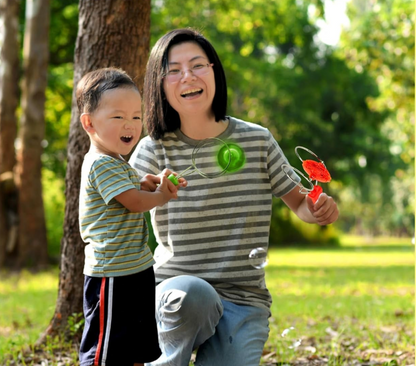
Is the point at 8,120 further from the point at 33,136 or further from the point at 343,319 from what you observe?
the point at 343,319

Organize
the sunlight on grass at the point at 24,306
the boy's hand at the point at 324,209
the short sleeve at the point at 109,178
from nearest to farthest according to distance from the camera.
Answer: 1. the short sleeve at the point at 109,178
2. the boy's hand at the point at 324,209
3. the sunlight on grass at the point at 24,306

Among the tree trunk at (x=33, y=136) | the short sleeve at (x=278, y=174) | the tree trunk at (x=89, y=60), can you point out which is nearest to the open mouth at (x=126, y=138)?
the short sleeve at (x=278, y=174)

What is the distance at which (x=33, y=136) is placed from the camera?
35.4ft

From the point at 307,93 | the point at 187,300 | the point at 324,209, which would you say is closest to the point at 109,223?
the point at 187,300

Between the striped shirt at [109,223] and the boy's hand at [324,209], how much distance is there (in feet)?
2.28

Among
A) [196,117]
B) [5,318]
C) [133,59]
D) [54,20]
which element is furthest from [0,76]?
[196,117]

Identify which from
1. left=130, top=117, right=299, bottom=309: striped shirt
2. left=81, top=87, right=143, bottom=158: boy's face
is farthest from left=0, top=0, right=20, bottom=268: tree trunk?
left=81, top=87, right=143, bottom=158: boy's face

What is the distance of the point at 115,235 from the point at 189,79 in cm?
77

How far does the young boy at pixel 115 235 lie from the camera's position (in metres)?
2.32

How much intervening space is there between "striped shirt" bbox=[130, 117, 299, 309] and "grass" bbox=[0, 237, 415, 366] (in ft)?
2.38

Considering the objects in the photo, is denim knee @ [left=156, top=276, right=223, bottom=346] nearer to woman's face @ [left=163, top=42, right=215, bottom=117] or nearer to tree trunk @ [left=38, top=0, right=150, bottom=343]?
woman's face @ [left=163, top=42, right=215, bottom=117]

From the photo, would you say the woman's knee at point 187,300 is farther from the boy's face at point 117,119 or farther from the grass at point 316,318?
the grass at point 316,318

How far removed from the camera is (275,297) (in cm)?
764

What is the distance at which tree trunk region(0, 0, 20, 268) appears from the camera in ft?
35.3
